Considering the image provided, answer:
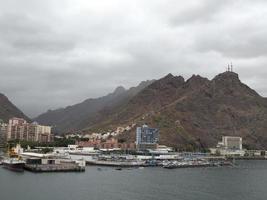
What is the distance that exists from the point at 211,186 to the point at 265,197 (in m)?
11.0

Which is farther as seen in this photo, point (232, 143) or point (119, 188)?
point (232, 143)

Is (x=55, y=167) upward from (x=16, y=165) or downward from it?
downward

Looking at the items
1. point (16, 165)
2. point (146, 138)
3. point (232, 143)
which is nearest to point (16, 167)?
point (16, 165)

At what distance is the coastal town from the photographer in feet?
298

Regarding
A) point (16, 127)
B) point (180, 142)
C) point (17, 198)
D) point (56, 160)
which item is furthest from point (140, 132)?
point (17, 198)

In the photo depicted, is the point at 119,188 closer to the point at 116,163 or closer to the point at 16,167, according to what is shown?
the point at 16,167

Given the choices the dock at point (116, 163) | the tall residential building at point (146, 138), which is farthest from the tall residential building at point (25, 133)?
the dock at point (116, 163)

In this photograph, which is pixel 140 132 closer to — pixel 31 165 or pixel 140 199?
pixel 31 165

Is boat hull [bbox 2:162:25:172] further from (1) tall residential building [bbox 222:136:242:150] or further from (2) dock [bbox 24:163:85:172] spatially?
(1) tall residential building [bbox 222:136:242:150]

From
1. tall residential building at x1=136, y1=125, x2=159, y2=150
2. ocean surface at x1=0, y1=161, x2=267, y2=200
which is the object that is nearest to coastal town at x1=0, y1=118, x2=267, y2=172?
tall residential building at x1=136, y1=125, x2=159, y2=150

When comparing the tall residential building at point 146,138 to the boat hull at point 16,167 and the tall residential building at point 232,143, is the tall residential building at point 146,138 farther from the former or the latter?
the boat hull at point 16,167

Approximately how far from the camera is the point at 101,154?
130000mm

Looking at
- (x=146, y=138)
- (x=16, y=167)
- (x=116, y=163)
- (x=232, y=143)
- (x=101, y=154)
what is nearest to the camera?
(x=16, y=167)

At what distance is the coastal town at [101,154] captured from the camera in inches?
3573
